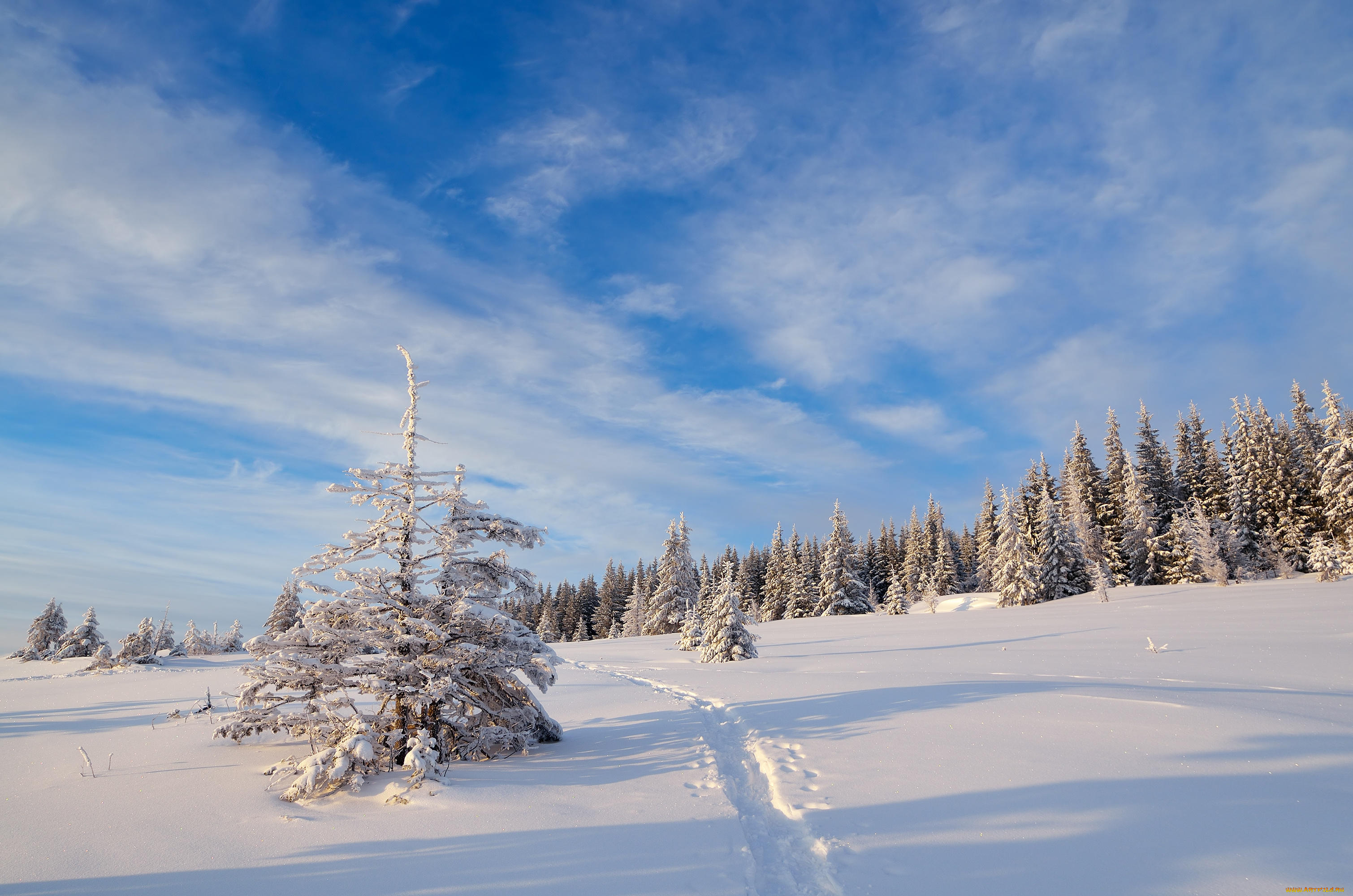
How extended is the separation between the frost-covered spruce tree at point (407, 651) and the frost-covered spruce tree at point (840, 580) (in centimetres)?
5043

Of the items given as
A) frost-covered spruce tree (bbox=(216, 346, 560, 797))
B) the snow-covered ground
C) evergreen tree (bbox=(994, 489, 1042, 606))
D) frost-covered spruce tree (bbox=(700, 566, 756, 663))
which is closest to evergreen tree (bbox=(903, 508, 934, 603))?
evergreen tree (bbox=(994, 489, 1042, 606))

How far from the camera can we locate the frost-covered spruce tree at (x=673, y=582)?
56719mm

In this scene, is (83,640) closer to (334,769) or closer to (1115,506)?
(334,769)

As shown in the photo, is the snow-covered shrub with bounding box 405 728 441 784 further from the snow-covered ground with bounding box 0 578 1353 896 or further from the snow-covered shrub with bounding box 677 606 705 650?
the snow-covered shrub with bounding box 677 606 705 650

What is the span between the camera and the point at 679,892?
453 cm

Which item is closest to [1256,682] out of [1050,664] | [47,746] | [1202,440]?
→ [1050,664]

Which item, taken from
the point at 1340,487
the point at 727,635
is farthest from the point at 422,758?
the point at 1340,487

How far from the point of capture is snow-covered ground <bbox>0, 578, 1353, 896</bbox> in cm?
472

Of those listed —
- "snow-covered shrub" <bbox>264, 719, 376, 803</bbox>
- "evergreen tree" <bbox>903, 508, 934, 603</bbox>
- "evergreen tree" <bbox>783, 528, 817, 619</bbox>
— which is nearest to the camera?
"snow-covered shrub" <bbox>264, 719, 376, 803</bbox>

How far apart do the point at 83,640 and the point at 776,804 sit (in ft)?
149

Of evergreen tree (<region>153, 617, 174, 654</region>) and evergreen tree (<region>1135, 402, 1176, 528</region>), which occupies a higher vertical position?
evergreen tree (<region>1135, 402, 1176, 528</region>)

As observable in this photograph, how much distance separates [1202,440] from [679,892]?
65.5 m

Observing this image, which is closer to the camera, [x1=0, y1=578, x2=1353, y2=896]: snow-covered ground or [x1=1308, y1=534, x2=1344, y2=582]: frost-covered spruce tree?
[x1=0, y1=578, x2=1353, y2=896]: snow-covered ground

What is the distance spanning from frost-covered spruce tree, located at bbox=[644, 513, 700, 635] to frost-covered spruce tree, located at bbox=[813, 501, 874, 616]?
12913 millimetres
